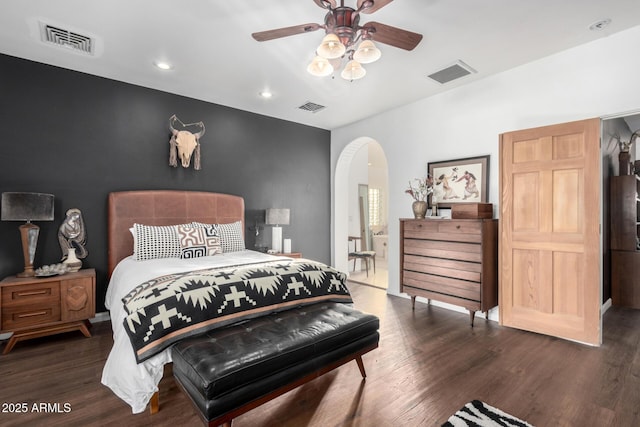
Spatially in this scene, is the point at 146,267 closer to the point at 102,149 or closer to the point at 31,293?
the point at 31,293

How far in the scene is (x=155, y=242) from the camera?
337 centimetres

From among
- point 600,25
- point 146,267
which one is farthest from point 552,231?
point 146,267

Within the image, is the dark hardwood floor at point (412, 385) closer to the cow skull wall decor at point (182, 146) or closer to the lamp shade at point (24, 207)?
the lamp shade at point (24, 207)

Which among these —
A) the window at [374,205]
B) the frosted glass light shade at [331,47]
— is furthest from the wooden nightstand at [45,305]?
the window at [374,205]

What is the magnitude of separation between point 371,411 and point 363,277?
12.9 ft

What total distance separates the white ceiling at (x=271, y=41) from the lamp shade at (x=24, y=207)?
1413mm

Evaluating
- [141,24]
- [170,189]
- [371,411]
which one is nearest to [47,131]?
[170,189]

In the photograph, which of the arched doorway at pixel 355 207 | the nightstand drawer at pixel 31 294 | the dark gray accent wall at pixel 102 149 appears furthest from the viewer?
the arched doorway at pixel 355 207

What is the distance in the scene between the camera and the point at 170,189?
159 inches

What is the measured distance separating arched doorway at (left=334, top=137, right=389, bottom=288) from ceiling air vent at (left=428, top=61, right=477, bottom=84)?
5.54 ft

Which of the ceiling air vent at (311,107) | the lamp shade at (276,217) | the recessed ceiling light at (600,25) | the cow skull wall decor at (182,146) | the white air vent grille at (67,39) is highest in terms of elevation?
the recessed ceiling light at (600,25)

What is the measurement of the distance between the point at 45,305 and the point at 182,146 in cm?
219

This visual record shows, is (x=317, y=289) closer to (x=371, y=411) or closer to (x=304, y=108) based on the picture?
(x=371, y=411)

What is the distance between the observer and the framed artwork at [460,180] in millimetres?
3692
